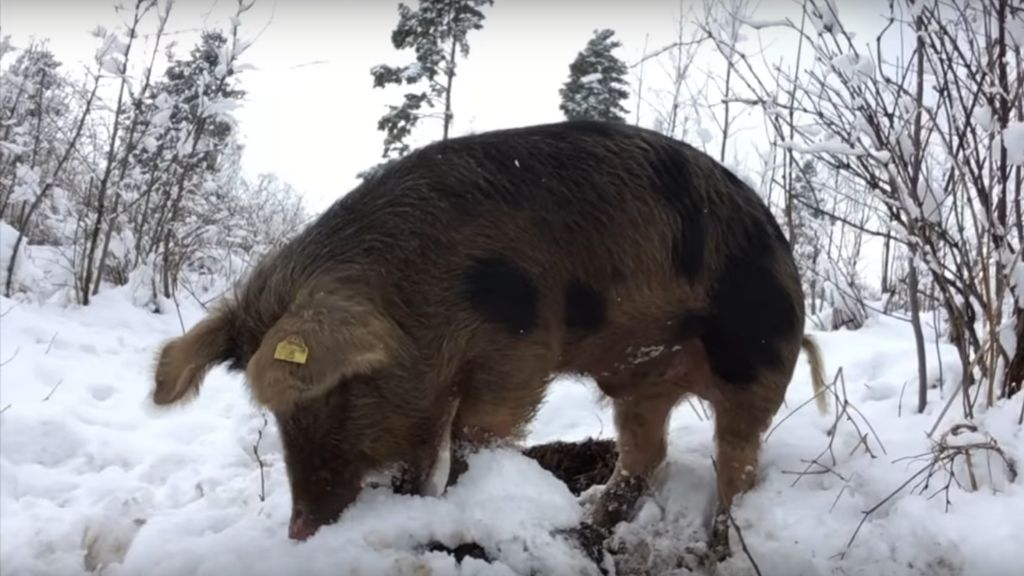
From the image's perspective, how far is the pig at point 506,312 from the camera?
2.81 meters

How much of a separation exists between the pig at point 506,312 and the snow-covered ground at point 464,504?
17 centimetres

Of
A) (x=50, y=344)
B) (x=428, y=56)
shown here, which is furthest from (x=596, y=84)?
(x=50, y=344)

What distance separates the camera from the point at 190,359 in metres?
2.94

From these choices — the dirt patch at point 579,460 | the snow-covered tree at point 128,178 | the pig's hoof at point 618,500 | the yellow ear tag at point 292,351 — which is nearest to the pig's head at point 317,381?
the yellow ear tag at point 292,351

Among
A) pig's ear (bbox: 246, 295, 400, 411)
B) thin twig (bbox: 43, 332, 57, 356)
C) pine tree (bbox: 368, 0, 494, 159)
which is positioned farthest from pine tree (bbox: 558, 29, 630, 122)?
pig's ear (bbox: 246, 295, 400, 411)

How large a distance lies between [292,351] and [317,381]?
0.36 feet

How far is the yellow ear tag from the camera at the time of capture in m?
2.46

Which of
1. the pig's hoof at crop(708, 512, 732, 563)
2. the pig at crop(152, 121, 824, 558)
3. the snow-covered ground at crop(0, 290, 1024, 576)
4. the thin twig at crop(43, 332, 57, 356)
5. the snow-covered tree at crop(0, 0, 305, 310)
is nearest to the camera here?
the snow-covered ground at crop(0, 290, 1024, 576)

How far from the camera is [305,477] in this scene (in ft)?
9.19

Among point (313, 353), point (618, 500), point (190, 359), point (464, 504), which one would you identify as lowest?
point (618, 500)

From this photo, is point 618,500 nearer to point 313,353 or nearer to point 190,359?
point 313,353

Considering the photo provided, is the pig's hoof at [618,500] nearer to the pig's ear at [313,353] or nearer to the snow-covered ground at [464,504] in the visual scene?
the snow-covered ground at [464,504]

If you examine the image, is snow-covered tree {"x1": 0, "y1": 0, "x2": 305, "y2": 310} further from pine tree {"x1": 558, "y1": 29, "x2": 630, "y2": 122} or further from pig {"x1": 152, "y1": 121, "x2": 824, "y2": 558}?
pine tree {"x1": 558, "y1": 29, "x2": 630, "y2": 122}

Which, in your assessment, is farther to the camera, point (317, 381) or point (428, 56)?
point (428, 56)
